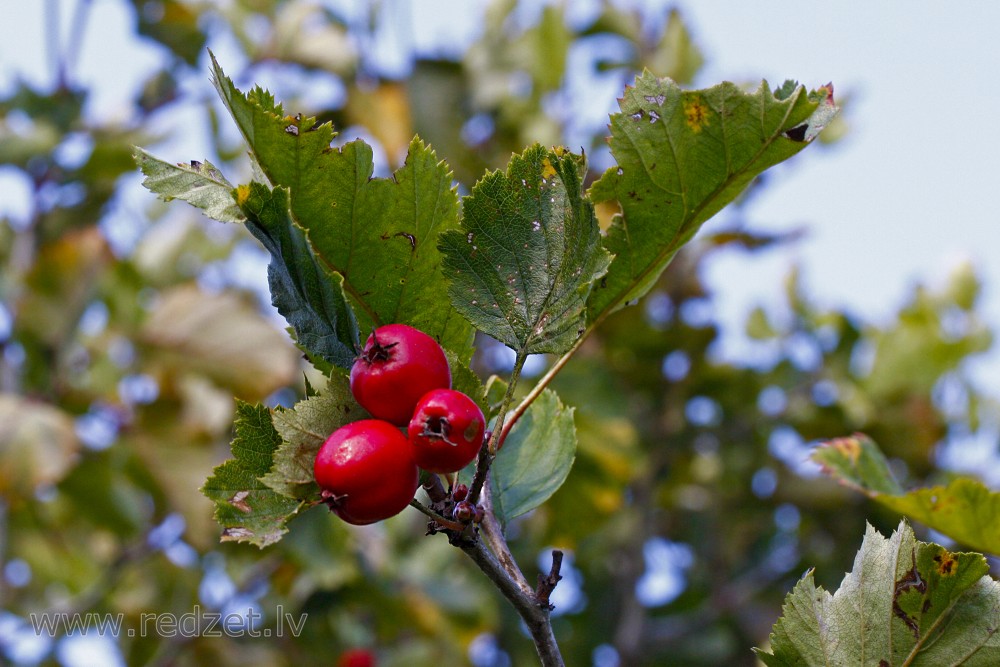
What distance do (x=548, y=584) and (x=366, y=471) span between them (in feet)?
0.63

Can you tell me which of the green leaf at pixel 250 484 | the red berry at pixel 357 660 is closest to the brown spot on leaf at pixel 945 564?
the green leaf at pixel 250 484

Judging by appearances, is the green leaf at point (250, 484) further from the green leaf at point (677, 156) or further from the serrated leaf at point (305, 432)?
the green leaf at point (677, 156)

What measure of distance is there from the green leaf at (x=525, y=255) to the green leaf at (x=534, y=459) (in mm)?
179

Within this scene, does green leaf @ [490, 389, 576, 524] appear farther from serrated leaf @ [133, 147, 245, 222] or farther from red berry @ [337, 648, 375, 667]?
red berry @ [337, 648, 375, 667]

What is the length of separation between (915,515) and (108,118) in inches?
122

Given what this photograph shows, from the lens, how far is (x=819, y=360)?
3832mm

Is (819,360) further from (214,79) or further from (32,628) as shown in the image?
(214,79)

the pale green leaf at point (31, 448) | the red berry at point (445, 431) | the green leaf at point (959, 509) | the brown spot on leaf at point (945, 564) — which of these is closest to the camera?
the red berry at point (445, 431)

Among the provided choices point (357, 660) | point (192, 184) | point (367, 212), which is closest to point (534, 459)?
point (367, 212)

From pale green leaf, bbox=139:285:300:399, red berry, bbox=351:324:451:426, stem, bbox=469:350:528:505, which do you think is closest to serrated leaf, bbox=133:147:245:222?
red berry, bbox=351:324:451:426

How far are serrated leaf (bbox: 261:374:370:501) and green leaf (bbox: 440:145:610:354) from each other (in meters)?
0.14

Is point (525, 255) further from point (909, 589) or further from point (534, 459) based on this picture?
point (909, 589)

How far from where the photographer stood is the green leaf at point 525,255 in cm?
84

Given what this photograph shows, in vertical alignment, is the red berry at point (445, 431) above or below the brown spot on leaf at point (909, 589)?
above
